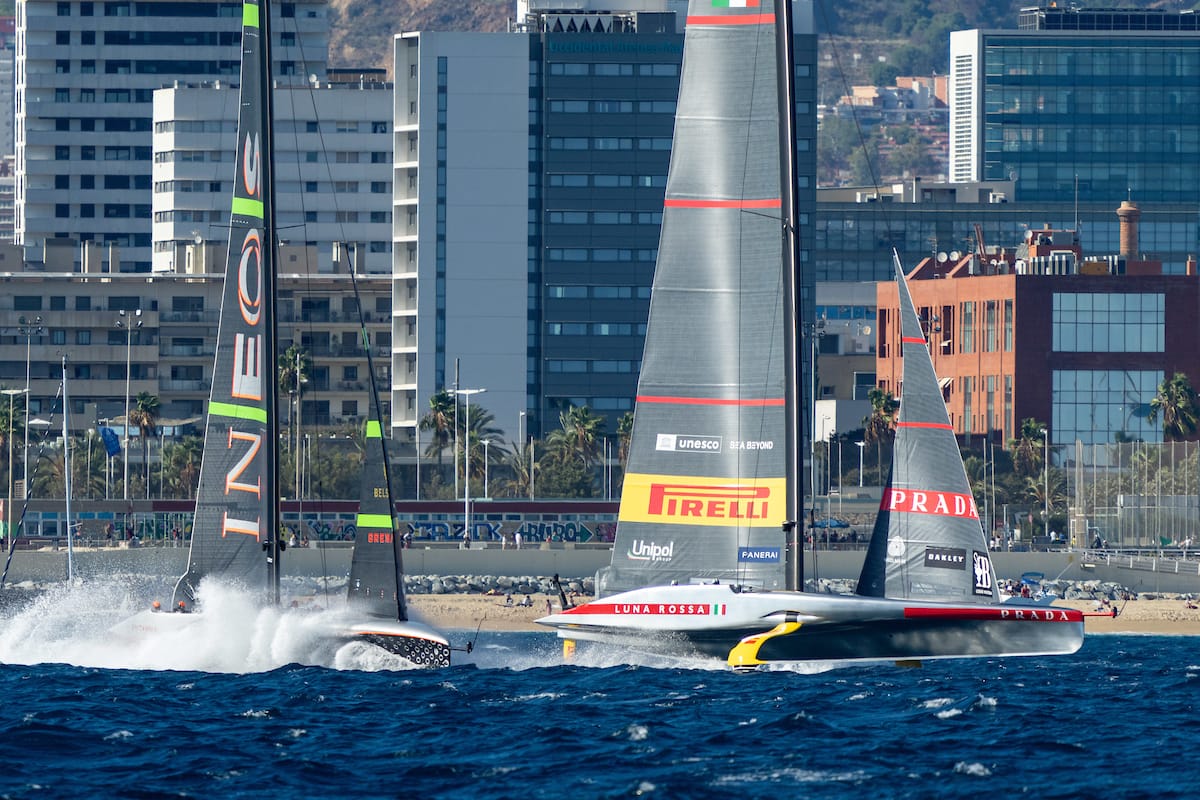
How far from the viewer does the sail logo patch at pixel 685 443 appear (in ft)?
155

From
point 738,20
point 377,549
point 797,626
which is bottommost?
point 797,626

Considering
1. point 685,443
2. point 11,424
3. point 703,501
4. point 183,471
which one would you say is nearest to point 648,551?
point 703,501

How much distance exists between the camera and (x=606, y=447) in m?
159

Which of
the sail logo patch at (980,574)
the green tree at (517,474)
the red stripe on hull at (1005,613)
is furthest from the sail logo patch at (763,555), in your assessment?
the green tree at (517,474)

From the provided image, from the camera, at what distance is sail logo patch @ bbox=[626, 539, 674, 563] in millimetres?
47594

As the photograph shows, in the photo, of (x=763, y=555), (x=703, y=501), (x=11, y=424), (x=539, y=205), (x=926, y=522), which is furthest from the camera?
(x=539, y=205)

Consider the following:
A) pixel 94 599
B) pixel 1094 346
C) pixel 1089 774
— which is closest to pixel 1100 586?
pixel 1094 346

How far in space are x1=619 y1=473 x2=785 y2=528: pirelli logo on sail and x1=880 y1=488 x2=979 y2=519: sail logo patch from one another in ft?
10.4

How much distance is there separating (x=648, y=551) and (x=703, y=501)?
1.46 meters

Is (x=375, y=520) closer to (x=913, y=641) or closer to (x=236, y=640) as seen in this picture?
(x=236, y=640)

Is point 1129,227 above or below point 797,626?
above

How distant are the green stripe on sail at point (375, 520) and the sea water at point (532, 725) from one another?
7.92ft

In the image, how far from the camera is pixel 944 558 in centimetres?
4878

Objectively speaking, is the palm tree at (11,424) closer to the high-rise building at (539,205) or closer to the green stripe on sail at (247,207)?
the high-rise building at (539,205)
